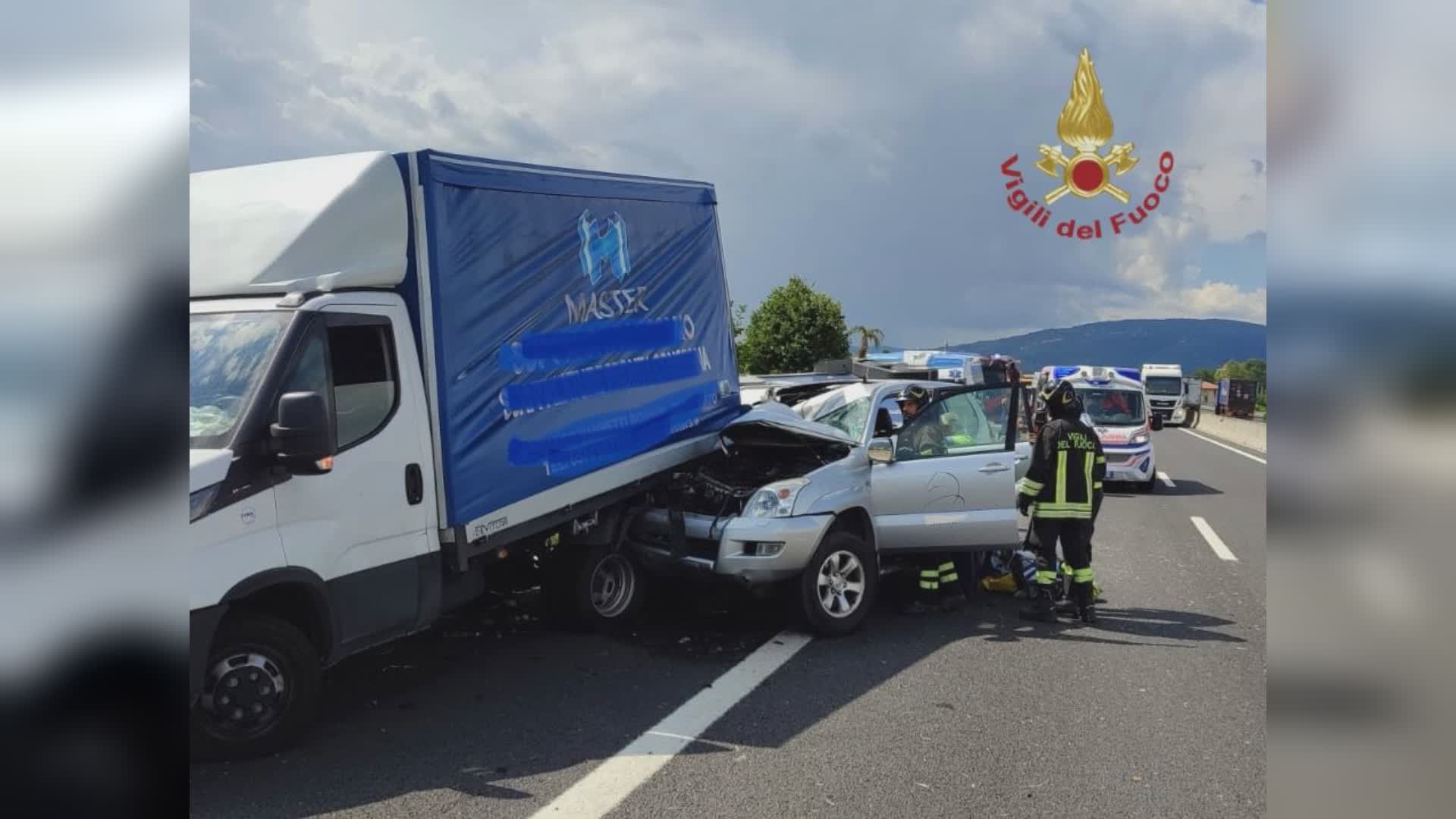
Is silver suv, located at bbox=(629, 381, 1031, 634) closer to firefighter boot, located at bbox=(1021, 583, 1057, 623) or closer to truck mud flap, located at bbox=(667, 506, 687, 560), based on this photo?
truck mud flap, located at bbox=(667, 506, 687, 560)

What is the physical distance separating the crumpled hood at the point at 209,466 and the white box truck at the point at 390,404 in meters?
0.01

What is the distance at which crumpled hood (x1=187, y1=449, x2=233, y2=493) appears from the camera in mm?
4395

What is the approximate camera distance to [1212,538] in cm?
1230

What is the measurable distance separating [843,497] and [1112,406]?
1215 centimetres

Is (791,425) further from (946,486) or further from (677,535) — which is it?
(946,486)

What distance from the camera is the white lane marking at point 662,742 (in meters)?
4.41

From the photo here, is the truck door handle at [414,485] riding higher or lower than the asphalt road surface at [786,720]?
higher

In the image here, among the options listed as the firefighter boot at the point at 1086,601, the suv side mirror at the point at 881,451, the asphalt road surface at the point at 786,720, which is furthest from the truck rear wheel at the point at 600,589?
the firefighter boot at the point at 1086,601

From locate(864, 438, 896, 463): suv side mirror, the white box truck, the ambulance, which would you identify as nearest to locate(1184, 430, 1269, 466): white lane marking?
the ambulance

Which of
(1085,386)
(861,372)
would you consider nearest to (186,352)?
(861,372)

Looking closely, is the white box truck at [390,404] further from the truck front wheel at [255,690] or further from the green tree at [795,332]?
the green tree at [795,332]

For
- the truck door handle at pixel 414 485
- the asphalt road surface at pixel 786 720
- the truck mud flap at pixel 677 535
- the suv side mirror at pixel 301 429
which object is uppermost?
the suv side mirror at pixel 301 429

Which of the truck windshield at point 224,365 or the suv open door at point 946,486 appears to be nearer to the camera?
the truck windshield at point 224,365

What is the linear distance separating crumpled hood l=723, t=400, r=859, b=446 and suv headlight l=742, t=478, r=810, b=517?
24.2 inches
